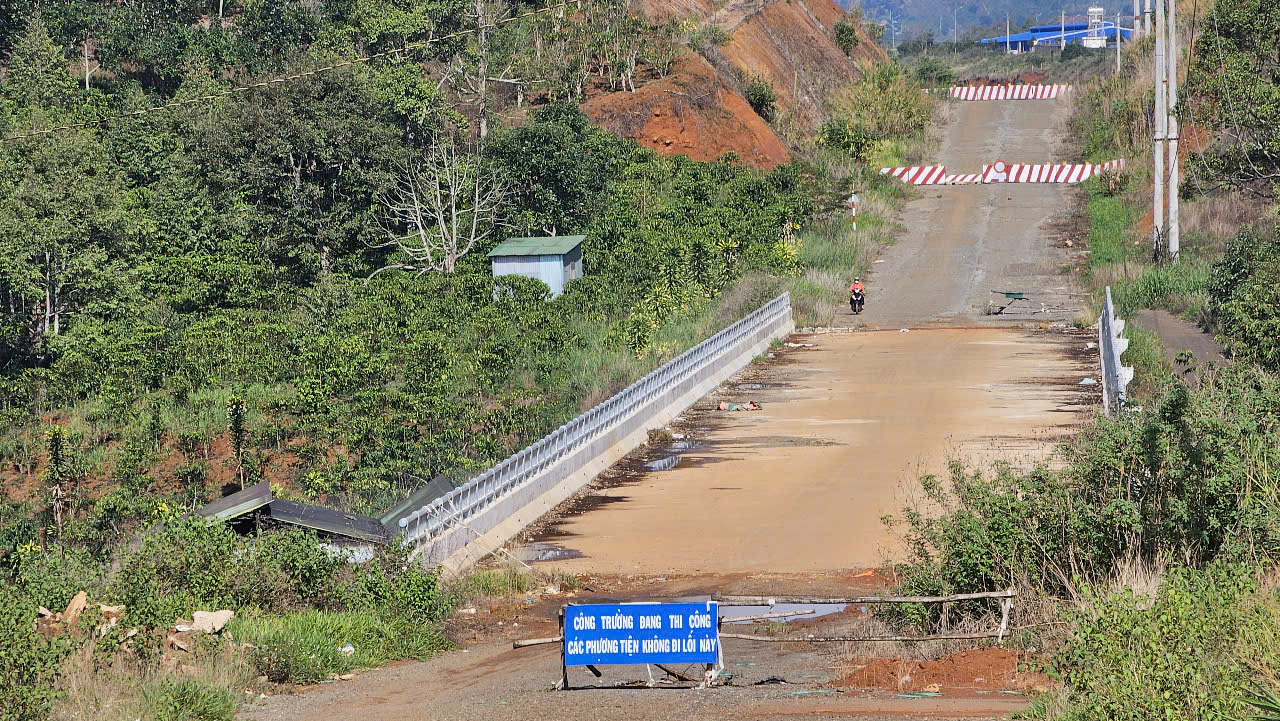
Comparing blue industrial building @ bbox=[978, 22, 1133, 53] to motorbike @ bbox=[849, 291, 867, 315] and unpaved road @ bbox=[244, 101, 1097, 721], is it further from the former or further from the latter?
unpaved road @ bbox=[244, 101, 1097, 721]

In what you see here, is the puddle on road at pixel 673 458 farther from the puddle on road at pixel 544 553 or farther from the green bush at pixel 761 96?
the green bush at pixel 761 96

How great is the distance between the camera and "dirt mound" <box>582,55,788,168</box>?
173ft

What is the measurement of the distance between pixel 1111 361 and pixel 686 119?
3038 centimetres

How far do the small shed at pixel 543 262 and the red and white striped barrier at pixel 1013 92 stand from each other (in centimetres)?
4864

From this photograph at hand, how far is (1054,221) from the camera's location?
46969mm

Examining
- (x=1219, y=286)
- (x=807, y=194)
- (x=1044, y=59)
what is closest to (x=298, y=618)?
(x=1219, y=286)

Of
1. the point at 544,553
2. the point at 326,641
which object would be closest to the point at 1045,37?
the point at 544,553

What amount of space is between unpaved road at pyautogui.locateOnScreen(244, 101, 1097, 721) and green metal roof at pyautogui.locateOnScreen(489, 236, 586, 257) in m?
6.84

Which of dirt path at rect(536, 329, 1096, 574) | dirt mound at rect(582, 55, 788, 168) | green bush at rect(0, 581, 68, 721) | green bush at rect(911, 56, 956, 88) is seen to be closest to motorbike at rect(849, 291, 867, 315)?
dirt path at rect(536, 329, 1096, 574)

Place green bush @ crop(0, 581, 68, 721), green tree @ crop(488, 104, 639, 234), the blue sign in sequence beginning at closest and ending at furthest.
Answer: green bush @ crop(0, 581, 68, 721) → the blue sign → green tree @ crop(488, 104, 639, 234)

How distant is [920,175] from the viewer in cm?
5447

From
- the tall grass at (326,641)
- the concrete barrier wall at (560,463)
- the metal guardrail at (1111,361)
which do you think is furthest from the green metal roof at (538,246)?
the tall grass at (326,641)

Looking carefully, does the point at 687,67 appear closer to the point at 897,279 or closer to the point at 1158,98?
the point at 897,279

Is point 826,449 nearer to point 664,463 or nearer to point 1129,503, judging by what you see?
point 664,463
